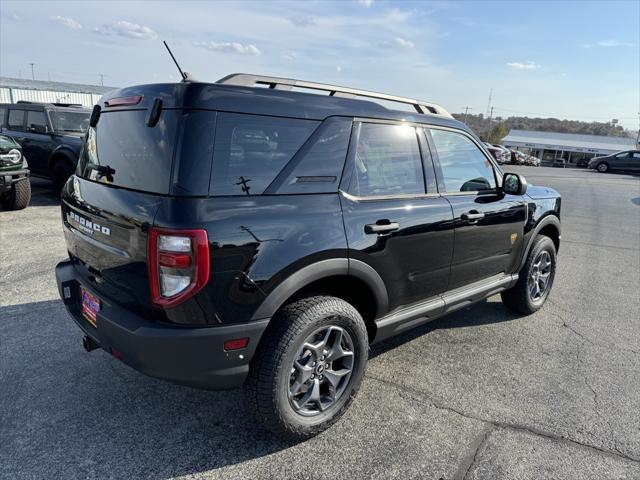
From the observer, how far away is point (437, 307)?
3.36 metres

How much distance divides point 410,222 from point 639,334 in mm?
2992

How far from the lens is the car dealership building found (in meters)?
59.3

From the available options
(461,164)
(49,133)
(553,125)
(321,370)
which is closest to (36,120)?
(49,133)

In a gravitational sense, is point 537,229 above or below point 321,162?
below

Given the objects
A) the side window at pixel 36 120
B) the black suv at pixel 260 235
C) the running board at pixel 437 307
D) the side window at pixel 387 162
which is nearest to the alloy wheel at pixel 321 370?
the black suv at pixel 260 235

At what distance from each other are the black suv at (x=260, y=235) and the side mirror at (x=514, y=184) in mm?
777

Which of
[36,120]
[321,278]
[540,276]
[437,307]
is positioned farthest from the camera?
[36,120]

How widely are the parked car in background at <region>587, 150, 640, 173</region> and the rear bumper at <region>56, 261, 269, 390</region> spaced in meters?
34.6

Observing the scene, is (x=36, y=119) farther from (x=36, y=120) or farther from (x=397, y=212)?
(x=397, y=212)

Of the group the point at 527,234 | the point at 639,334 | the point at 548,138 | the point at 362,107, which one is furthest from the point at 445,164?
the point at 548,138

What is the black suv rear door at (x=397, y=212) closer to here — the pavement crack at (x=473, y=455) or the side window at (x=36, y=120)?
the pavement crack at (x=473, y=455)

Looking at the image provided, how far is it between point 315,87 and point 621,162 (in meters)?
34.0

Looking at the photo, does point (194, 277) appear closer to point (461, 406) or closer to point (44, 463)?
point (44, 463)

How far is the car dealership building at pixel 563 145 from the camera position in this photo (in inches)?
2336
